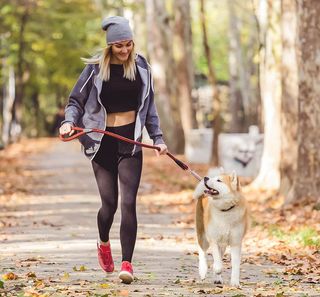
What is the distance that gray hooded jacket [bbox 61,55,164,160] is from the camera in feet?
29.5

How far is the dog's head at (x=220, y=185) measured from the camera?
28.8 ft

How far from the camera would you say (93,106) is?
902cm

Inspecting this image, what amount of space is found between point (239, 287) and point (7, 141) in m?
38.4

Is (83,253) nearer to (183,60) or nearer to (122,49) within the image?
(122,49)

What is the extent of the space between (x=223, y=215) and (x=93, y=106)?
138 cm

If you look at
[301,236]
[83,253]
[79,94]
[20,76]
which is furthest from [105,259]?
[20,76]

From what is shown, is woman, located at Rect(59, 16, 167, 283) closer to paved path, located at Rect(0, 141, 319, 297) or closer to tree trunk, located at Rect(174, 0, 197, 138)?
paved path, located at Rect(0, 141, 319, 297)

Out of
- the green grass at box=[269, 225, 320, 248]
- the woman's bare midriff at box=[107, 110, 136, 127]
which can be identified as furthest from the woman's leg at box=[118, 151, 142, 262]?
the green grass at box=[269, 225, 320, 248]

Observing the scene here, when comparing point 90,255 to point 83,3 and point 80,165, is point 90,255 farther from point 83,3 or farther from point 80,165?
point 83,3

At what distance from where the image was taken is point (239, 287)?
29.4 feet

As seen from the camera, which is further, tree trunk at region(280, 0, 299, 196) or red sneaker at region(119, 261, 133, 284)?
tree trunk at region(280, 0, 299, 196)

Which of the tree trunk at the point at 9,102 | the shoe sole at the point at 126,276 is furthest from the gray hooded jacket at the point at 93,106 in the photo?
the tree trunk at the point at 9,102

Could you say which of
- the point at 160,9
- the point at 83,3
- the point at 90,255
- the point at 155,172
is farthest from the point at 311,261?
the point at 83,3

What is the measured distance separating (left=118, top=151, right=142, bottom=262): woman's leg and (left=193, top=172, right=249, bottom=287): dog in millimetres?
517
